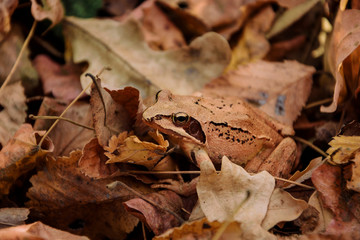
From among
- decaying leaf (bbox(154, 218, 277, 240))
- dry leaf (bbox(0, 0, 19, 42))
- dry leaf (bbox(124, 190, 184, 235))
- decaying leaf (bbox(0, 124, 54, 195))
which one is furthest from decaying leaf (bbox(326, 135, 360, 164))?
dry leaf (bbox(0, 0, 19, 42))

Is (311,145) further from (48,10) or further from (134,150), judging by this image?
(48,10)

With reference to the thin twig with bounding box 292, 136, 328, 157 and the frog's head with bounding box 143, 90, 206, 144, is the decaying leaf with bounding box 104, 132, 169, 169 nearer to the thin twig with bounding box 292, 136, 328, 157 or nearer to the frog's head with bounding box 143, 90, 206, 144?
the frog's head with bounding box 143, 90, 206, 144

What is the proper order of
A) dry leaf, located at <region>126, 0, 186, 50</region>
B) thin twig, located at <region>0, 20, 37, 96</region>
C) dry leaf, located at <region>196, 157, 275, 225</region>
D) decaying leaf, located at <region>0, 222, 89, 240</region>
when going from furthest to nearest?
dry leaf, located at <region>126, 0, 186, 50</region>, thin twig, located at <region>0, 20, 37, 96</region>, dry leaf, located at <region>196, 157, 275, 225</region>, decaying leaf, located at <region>0, 222, 89, 240</region>

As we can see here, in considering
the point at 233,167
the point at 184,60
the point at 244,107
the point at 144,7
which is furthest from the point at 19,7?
the point at 233,167

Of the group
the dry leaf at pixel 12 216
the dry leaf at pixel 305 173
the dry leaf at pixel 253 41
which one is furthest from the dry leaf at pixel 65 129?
the dry leaf at pixel 253 41

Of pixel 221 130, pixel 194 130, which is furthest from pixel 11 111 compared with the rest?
pixel 221 130

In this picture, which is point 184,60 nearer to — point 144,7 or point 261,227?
point 144,7
